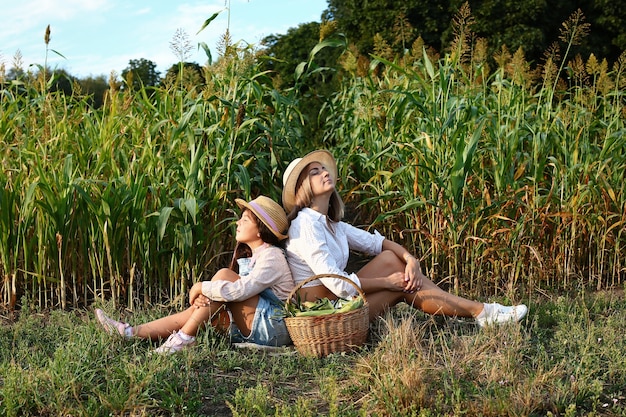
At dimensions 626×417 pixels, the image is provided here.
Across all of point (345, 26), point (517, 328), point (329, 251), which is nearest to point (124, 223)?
point (329, 251)

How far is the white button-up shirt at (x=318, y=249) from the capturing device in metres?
3.74

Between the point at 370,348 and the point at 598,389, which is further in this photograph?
the point at 370,348

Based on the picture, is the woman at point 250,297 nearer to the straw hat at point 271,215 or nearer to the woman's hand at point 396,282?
the straw hat at point 271,215

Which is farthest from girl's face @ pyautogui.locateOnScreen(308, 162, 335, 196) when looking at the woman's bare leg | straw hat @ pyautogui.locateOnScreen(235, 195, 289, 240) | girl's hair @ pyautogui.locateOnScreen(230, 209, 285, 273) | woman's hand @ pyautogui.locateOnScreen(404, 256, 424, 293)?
woman's hand @ pyautogui.locateOnScreen(404, 256, 424, 293)

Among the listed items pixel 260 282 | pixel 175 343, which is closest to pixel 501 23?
pixel 260 282

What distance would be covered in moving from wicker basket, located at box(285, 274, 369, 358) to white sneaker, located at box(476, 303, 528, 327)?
778 millimetres

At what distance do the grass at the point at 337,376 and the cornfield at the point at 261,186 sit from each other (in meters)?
0.76

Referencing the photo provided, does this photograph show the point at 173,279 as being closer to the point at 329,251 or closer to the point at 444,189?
the point at 329,251

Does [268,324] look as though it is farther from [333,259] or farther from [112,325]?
[112,325]

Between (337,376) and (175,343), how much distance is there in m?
0.90

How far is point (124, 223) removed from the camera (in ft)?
15.0

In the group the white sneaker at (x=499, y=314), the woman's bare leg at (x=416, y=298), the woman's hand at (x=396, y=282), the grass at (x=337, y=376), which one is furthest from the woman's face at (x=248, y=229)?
the white sneaker at (x=499, y=314)

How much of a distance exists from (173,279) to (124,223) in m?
0.47

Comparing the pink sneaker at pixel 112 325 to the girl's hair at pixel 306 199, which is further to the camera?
the girl's hair at pixel 306 199
